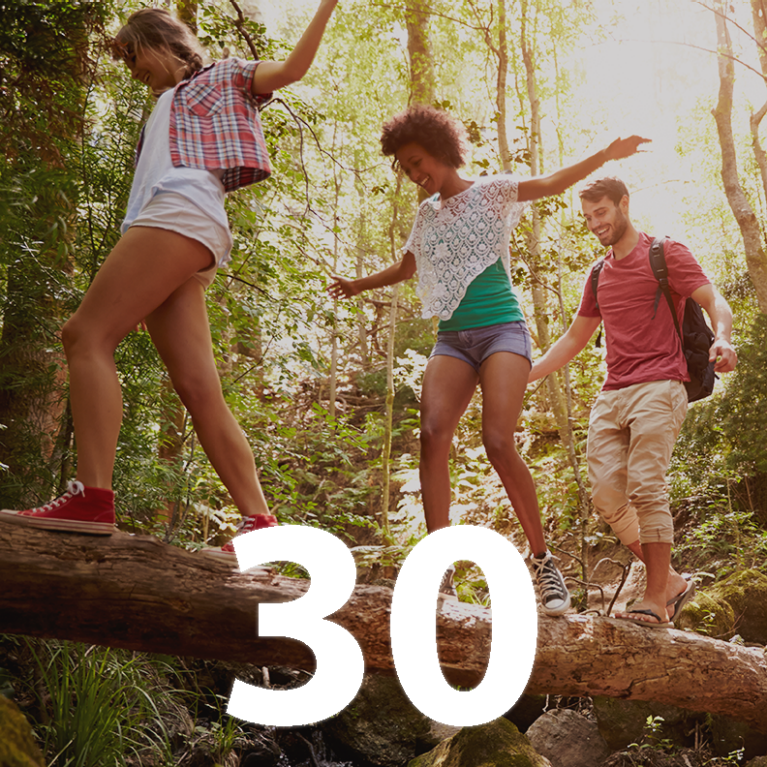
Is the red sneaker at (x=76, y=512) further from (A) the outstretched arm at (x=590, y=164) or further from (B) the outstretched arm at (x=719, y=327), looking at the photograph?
(B) the outstretched arm at (x=719, y=327)

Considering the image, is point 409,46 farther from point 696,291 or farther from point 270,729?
point 270,729

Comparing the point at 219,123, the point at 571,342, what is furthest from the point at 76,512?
the point at 571,342

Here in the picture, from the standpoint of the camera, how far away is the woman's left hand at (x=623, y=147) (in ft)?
9.82

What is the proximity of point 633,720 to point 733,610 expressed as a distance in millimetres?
1230

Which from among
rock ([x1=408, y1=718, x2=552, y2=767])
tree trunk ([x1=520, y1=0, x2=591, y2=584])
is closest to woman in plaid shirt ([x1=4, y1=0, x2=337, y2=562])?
rock ([x1=408, y1=718, x2=552, y2=767])

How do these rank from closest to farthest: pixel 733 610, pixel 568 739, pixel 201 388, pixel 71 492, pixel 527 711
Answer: pixel 71 492, pixel 201 388, pixel 568 739, pixel 733 610, pixel 527 711

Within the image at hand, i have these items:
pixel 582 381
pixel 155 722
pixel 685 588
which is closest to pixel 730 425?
pixel 582 381

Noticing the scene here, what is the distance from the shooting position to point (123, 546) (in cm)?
248

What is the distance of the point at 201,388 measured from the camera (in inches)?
101

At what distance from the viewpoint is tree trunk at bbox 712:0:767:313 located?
895 centimetres

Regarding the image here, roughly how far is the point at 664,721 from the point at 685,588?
1596 millimetres

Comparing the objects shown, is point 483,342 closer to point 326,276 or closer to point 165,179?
point 165,179

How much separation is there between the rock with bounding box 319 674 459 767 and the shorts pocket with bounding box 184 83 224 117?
430cm

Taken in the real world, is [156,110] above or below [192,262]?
above
